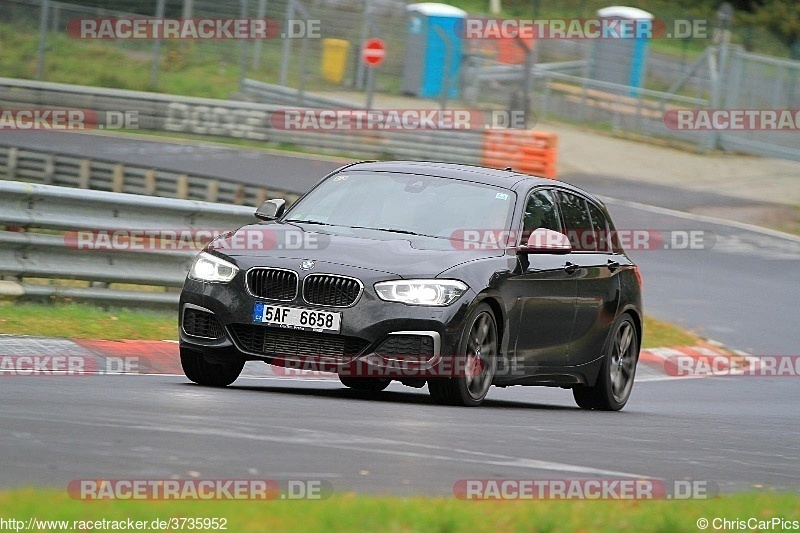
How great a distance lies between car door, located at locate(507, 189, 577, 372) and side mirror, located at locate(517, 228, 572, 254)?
80mm

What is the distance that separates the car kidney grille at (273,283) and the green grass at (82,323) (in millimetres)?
2604

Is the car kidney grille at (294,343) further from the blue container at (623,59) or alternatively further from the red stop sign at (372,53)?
the blue container at (623,59)

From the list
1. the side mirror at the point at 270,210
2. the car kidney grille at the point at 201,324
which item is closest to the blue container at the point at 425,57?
the side mirror at the point at 270,210

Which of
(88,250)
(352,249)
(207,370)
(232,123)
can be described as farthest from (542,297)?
(232,123)

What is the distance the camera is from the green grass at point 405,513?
17.0 feet

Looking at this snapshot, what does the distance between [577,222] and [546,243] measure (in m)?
1.45

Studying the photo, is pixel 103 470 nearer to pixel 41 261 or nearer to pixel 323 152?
pixel 41 261

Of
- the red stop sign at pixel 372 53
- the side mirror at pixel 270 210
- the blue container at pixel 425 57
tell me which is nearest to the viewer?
the side mirror at pixel 270 210

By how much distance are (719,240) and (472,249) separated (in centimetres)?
1774

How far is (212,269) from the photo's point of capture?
10.1m

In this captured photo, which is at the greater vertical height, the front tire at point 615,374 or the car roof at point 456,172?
the car roof at point 456,172

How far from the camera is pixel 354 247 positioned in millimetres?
9984

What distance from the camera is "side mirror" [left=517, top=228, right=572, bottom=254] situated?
35.1 feet

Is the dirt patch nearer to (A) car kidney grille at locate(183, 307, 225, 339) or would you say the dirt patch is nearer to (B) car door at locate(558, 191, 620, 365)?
(B) car door at locate(558, 191, 620, 365)
